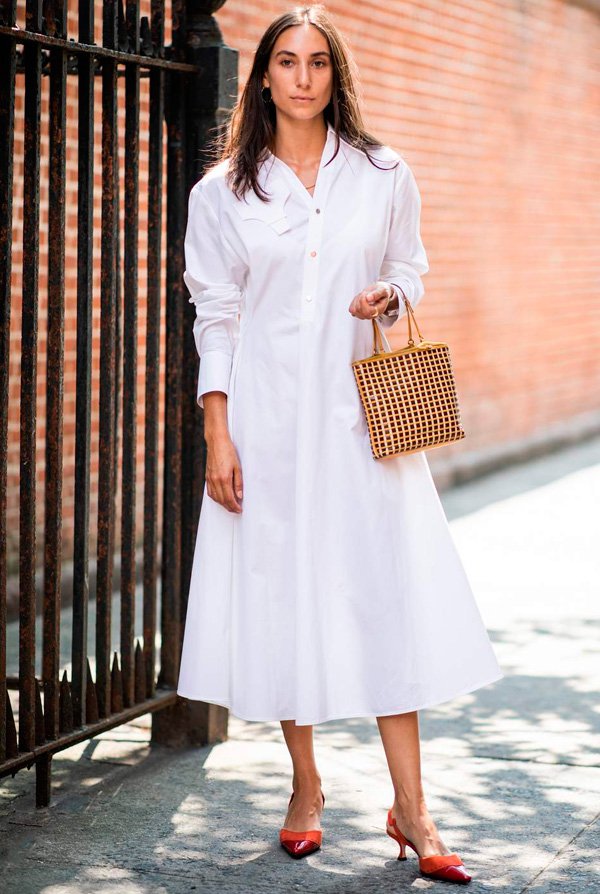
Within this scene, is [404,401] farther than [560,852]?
No

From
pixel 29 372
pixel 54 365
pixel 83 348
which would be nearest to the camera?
pixel 29 372

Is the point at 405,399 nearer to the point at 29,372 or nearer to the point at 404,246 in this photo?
the point at 404,246

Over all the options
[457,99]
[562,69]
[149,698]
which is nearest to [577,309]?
[562,69]

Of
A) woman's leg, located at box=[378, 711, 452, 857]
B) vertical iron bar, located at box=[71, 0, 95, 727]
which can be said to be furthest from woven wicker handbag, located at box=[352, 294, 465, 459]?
vertical iron bar, located at box=[71, 0, 95, 727]

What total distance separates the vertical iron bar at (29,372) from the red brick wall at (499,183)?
12.1ft

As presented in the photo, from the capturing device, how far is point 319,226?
141 inches

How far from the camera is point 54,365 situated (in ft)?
13.1

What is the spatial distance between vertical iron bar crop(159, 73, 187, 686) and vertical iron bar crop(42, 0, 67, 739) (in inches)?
20.5

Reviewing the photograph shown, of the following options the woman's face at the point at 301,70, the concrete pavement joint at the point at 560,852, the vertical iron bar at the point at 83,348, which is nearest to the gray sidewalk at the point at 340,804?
the concrete pavement joint at the point at 560,852

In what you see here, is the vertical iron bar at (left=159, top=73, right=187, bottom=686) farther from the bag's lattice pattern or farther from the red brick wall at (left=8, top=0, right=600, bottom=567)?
the red brick wall at (left=8, top=0, right=600, bottom=567)

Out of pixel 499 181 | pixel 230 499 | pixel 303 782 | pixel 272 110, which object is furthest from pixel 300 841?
pixel 499 181

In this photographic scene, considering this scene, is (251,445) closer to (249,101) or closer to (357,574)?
(357,574)

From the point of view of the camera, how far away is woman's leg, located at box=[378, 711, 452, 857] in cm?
362

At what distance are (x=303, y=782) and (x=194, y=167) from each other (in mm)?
1950
